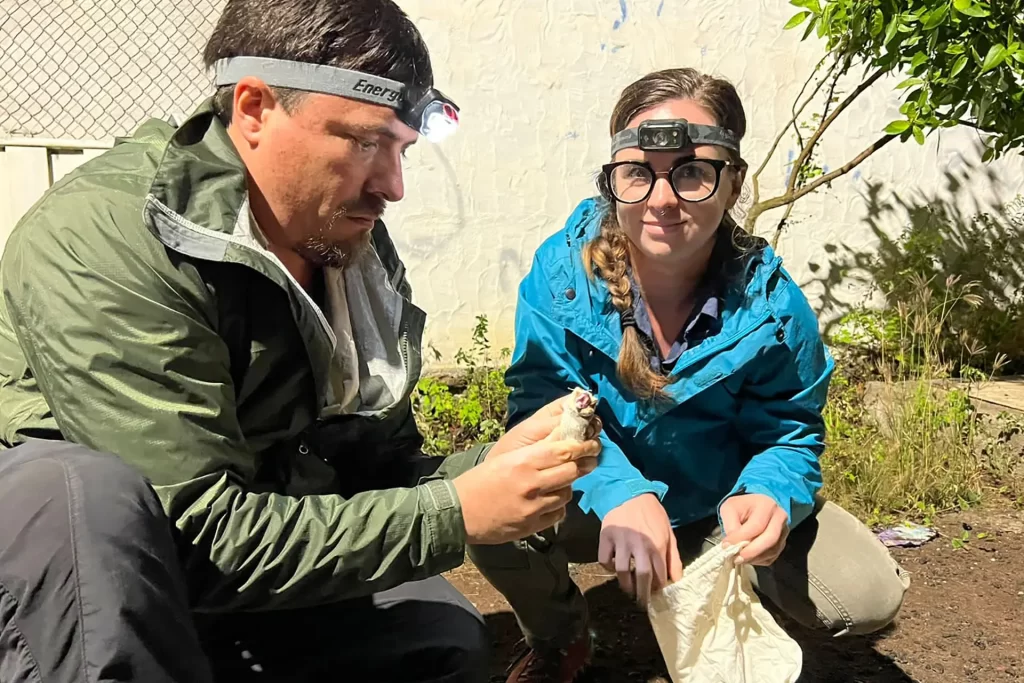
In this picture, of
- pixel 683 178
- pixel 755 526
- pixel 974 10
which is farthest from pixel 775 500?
pixel 974 10

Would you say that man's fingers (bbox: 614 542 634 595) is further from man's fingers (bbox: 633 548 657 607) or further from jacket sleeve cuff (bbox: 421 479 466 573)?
jacket sleeve cuff (bbox: 421 479 466 573)

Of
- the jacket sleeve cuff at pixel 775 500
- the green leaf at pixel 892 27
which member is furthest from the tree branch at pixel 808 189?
the jacket sleeve cuff at pixel 775 500

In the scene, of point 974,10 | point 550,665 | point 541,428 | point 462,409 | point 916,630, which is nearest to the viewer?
point 541,428

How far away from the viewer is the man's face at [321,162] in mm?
1660

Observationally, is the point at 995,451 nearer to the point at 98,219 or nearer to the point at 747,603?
the point at 747,603

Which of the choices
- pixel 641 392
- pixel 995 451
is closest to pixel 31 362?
pixel 641 392

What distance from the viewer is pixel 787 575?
7.95 ft

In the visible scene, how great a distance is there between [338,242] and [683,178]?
0.97 meters

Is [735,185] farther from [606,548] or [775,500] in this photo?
[606,548]

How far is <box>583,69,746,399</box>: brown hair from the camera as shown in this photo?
233cm

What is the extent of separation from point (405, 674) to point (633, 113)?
153cm

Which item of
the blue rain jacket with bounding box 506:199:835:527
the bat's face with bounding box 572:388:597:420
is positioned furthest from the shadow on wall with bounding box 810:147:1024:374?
the bat's face with bounding box 572:388:597:420

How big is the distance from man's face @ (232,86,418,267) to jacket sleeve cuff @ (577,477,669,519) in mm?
886

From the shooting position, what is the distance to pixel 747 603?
2113mm
